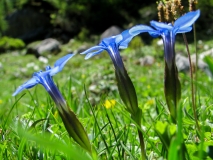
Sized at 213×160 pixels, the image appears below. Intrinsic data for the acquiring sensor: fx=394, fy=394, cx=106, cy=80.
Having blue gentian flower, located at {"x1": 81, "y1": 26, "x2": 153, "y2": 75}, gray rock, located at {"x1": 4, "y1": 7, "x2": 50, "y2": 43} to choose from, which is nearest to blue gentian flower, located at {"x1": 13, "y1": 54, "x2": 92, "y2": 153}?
blue gentian flower, located at {"x1": 81, "y1": 26, "x2": 153, "y2": 75}

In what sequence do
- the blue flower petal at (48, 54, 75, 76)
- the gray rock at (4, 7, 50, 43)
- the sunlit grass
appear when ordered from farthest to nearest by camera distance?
the gray rock at (4, 7, 50, 43) < the sunlit grass < the blue flower petal at (48, 54, 75, 76)

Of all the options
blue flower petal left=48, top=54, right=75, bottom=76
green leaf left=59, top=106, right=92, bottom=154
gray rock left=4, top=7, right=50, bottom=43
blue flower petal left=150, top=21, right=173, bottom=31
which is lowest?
green leaf left=59, top=106, right=92, bottom=154

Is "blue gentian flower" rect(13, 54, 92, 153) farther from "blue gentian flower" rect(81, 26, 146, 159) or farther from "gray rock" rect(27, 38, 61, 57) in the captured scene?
"gray rock" rect(27, 38, 61, 57)

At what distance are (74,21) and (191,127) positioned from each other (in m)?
14.0

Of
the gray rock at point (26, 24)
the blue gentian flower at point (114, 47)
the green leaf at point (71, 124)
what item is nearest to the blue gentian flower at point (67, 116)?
the green leaf at point (71, 124)

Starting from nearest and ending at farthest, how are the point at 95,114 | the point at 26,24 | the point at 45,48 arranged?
1. the point at 95,114
2. the point at 45,48
3. the point at 26,24

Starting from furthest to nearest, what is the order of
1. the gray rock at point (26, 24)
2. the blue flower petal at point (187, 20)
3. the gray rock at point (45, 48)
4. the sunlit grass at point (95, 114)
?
1. the gray rock at point (26, 24)
2. the gray rock at point (45, 48)
3. the sunlit grass at point (95, 114)
4. the blue flower petal at point (187, 20)

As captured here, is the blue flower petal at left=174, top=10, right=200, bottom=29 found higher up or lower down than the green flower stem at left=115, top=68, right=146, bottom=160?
higher up

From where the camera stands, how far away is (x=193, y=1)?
966mm

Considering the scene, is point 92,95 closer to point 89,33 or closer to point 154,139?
point 154,139

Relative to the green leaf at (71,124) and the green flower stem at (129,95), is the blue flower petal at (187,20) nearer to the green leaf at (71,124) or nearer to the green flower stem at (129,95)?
the green flower stem at (129,95)

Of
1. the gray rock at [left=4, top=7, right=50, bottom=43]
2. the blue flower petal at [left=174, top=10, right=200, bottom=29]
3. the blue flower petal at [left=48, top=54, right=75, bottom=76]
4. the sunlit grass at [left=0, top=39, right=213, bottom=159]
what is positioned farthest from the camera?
the gray rock at [left=4, top=7, right=50, bottom=43]

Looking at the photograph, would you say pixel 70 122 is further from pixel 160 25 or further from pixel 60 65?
pixel 160 25

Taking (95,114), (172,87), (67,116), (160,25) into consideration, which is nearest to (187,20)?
(160,25)
